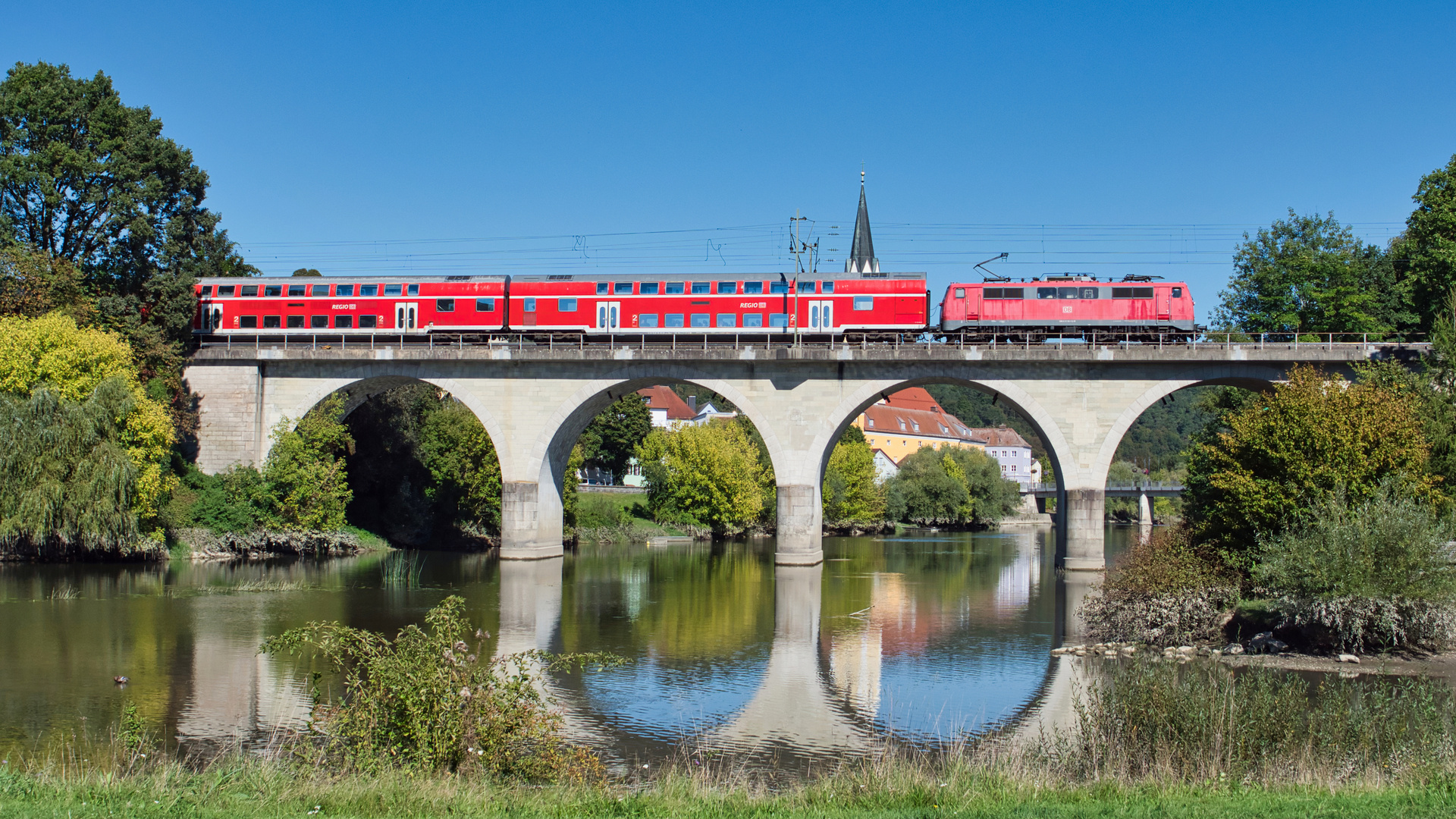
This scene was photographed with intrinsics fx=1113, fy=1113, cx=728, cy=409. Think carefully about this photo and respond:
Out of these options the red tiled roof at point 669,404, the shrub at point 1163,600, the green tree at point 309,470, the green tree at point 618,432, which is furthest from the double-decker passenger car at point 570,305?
the red tiled roof at point 669,404

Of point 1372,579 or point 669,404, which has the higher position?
point 669,404

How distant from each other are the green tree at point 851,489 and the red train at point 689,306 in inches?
841

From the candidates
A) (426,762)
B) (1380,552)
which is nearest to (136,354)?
(426,762)

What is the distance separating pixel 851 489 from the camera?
2418 inches

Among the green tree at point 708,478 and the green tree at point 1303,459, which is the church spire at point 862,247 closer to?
the green tree at point 708,478

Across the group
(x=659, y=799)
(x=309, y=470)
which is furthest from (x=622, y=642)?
(x=309, y=470)

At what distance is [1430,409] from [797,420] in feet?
60.2

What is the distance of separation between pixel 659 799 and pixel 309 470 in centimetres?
3358

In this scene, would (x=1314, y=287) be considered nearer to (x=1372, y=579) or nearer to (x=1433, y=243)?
(x=1433, y=243)

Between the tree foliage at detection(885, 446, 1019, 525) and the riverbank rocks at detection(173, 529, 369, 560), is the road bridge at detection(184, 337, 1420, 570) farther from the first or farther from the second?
the tree foliage at detection(885, 446, 1019, 525)

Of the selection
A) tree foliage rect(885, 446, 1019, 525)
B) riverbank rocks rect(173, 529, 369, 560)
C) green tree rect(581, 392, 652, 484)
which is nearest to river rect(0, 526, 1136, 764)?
riverbank rocks rect(173, 529, 369, 560)

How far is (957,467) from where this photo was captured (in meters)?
70.9

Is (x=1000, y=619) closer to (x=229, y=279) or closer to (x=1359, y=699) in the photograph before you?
(x=1359, y=699)

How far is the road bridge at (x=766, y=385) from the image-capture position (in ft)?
118
